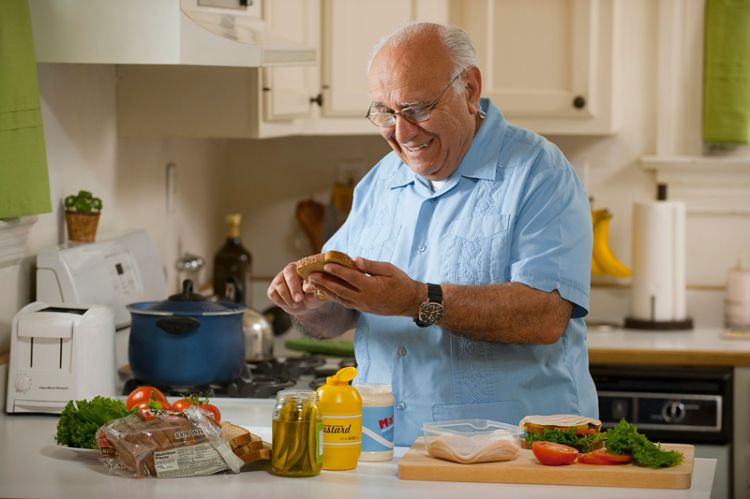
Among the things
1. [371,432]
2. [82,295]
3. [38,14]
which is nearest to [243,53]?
[38,14]

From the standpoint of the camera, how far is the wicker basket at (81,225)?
264 centimetres

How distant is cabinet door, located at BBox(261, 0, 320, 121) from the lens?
120 inches

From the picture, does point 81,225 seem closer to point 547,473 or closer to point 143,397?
point 143,397

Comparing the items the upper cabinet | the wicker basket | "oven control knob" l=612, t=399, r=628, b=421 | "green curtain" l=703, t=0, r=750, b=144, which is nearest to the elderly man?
the wicker basket

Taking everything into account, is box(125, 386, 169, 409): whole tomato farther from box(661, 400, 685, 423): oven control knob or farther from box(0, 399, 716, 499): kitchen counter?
box(661, 400, 685, 423): oven control knob

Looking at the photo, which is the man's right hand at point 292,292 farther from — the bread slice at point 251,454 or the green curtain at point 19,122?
the green curtain at point 19,122

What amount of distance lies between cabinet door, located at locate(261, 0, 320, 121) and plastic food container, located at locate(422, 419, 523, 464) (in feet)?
4.66

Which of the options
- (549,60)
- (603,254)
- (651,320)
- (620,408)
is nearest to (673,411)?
(620,408)

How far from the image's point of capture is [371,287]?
1896mm

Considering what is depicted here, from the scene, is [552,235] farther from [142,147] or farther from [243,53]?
[142,147]

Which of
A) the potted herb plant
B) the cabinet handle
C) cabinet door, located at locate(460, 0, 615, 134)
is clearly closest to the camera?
the potted herb plant

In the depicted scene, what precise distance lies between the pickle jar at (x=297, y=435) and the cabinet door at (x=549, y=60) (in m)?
2.06

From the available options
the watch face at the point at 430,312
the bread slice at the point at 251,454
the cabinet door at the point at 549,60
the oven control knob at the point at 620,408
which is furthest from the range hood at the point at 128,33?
the oven control knob at the point at 620,408

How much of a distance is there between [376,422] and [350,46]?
182cm
